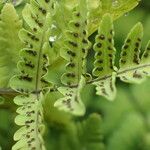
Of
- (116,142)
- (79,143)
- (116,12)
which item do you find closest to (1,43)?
(116,12)

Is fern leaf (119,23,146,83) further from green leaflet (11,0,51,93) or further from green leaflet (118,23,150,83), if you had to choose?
green leaflet (11,0,51,93)

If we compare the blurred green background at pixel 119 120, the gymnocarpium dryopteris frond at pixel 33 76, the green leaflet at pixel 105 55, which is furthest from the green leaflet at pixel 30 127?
the blurred green background at pixel 119 120

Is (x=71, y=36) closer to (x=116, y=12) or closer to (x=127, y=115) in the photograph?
(x=116, y=12)

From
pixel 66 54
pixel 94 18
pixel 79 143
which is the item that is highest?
pixel 94 18

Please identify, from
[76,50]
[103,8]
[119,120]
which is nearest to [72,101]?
[76,50]

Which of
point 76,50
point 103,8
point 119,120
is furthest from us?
point 119,120

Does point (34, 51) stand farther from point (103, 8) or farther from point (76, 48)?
point (103, 8)
